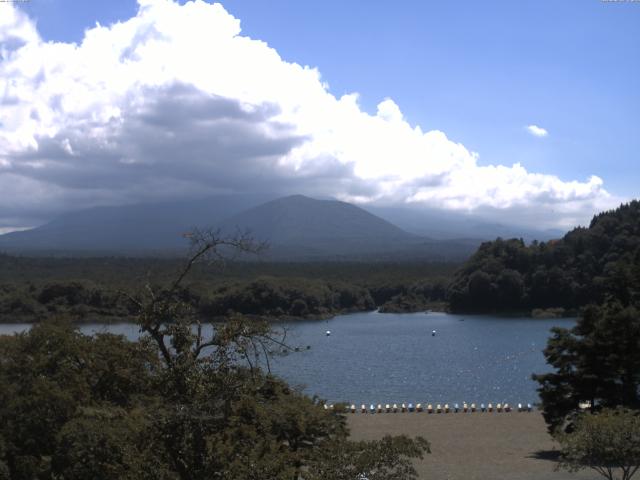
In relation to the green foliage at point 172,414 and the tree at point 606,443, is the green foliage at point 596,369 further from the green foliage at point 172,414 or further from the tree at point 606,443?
the green foliage at point 172,414

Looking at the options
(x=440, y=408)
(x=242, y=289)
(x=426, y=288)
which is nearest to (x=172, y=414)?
(x=440, y=408)

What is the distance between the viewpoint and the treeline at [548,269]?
72250 mm

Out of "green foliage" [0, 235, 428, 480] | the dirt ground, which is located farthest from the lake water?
"green foliage" [0, 235, 428, 480]

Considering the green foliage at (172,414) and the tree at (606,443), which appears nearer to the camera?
the green foliage at (172,414)

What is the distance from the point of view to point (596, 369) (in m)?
19.5

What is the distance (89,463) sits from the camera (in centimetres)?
1009

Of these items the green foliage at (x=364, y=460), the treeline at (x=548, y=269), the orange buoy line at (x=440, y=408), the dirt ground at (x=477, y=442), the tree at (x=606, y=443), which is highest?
the treeline at (x=548, y=269)

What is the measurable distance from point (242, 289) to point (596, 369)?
5092cm

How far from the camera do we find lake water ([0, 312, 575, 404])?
3325cm

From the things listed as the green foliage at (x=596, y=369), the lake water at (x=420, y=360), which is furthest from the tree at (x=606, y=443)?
the lake water at (x=420, y=360)

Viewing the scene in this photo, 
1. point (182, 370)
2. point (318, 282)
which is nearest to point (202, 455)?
point (182, 370)

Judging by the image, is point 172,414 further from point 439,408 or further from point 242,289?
point 242,289

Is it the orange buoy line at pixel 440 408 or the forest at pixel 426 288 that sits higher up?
the forest at pixel 426 288

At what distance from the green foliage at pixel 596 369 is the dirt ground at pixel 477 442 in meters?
1.55
